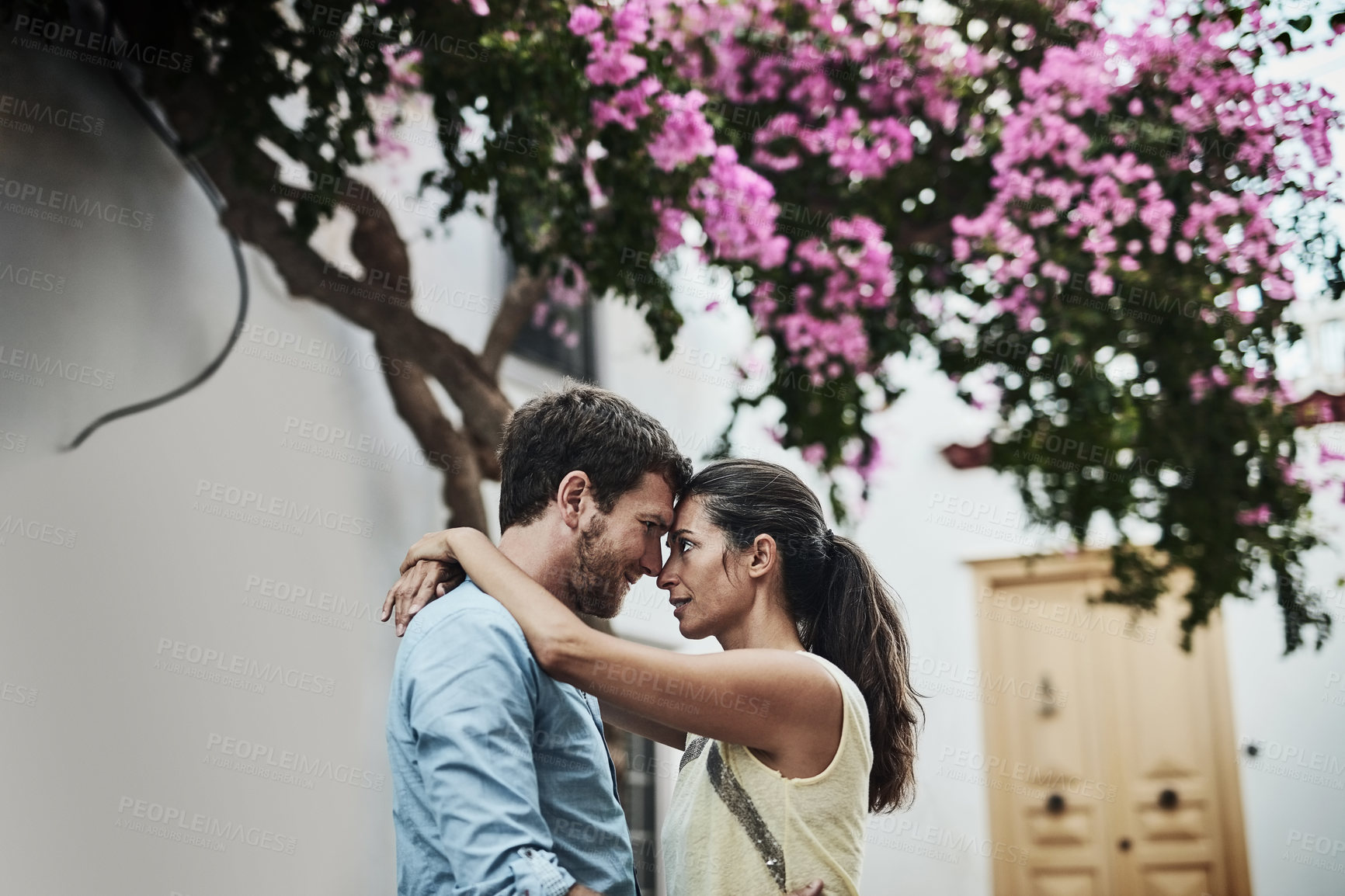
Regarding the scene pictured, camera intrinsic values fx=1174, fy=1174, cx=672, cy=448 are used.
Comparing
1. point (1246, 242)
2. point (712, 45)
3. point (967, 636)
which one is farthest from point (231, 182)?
point (967, 636)

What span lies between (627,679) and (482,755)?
258mm

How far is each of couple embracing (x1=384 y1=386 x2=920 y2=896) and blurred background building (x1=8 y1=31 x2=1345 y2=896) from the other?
182 centimetres

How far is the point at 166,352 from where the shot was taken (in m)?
3.66

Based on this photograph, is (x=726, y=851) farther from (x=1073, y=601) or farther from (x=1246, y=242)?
(x=1073, y=601)

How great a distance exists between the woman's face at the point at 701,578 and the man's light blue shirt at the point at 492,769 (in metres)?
0.28

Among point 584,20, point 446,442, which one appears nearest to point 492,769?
point 584,20

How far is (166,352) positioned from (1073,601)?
A: 18.5 ft

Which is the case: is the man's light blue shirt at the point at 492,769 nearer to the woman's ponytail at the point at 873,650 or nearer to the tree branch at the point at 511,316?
the woman's ponytail at the point at 873,650

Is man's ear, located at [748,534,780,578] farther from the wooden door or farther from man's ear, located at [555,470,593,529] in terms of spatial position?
the wooden door

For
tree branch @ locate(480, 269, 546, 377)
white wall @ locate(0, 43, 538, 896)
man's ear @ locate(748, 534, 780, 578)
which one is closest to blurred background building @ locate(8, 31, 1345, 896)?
white wall @ locate(0, 43, 538, 896)

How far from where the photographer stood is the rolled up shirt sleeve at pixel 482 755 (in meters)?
1.48

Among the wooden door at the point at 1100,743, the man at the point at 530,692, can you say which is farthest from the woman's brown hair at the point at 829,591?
the wooden door at the point at 1100,743

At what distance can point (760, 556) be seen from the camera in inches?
82.5

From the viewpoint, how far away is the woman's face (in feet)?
6.80
